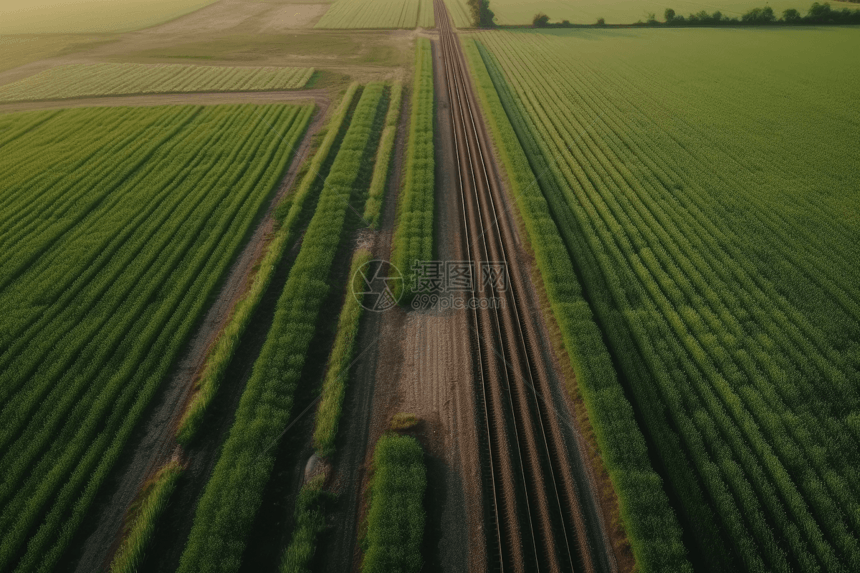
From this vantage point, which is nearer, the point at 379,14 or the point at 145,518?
the point at 145,518

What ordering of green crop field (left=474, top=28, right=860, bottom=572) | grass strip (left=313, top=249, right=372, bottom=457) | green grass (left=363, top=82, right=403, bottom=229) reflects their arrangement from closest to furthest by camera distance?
green crop field (left=474, top=28, right=860, bottom=572) → grass strip (left=313, top=249, right=372, bottom=457) → green grass (left=363, top=82, right=403, bottom=229)

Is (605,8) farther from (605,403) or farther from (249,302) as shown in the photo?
(249,302)

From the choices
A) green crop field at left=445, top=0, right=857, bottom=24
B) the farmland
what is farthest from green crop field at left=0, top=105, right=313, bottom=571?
green crop field at left=445, top=0, right=857, bottom=24

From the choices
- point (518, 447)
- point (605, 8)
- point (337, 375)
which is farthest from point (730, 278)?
point (605, 8)

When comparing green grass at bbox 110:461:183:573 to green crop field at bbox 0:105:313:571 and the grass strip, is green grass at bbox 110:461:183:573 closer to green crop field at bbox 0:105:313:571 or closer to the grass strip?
green crop field at bbox 0:105:313:571

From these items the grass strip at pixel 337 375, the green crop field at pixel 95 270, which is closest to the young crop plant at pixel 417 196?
the grass strip at pixel 337 375
